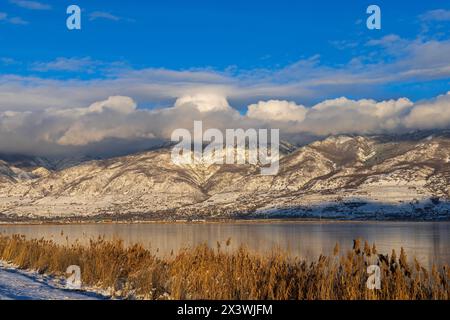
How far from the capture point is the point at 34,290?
17.1 meters

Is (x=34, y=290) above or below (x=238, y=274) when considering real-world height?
below

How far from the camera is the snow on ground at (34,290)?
51.2ft

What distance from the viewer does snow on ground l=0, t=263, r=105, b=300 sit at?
1562 centimetres

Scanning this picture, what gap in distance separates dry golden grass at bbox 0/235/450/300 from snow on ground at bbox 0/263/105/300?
149 cm

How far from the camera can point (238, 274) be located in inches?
744

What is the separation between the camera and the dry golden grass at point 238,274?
15.5 meters

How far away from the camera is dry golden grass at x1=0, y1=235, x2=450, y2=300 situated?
611 inches

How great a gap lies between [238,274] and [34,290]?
6496 mm

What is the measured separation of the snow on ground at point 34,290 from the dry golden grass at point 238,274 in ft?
4.90

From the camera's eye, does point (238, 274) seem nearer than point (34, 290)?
No
